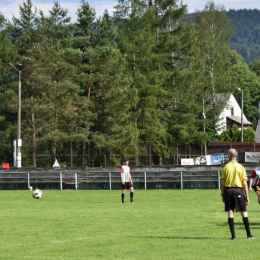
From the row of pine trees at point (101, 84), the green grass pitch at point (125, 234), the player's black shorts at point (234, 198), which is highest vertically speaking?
the row of pine trees at point (101, 84)

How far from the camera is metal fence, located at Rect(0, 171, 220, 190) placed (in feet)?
142

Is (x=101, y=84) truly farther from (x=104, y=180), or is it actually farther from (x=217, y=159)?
(x=104, y=180)

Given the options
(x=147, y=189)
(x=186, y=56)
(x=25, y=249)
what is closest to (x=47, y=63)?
(x=186, y=56)

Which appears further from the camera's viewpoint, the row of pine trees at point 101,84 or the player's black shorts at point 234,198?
the row of pine trees at point 101,84

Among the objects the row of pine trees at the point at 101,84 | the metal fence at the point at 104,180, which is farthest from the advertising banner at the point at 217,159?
the metal fence at the point at 104,180

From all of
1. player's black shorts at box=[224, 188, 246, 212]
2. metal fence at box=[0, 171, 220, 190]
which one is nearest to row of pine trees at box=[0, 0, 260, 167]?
metal fence at box=[0, 171, 220, 190]

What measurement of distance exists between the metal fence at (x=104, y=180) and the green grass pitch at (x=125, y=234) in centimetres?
1872

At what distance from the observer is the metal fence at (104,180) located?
142ft

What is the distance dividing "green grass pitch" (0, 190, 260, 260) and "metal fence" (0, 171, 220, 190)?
18.7 meters

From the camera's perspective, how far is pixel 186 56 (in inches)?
2734

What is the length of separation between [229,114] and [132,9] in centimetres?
5840

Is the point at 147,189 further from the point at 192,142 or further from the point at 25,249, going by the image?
the point at 25,249

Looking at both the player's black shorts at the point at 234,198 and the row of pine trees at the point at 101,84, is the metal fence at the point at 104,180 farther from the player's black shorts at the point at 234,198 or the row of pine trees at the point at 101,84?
the player's black shorts at the point at 234,198

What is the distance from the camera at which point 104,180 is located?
4472 cm
